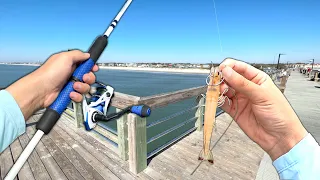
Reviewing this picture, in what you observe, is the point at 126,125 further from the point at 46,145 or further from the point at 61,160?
the point at 46,145

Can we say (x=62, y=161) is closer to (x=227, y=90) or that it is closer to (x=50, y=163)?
(x=50, y=163)

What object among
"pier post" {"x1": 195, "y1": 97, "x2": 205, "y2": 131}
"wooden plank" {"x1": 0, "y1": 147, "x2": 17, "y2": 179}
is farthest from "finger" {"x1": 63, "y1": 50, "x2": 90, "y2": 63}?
"pier post" {"x1": 195, "y1": 97, "x2": 205, "y2": 131}

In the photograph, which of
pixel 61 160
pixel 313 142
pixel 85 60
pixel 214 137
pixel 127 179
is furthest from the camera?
pixel 214 137

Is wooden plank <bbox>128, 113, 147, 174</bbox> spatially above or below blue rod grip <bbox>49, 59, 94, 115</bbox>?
below

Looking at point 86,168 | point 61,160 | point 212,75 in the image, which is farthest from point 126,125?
point 212,75

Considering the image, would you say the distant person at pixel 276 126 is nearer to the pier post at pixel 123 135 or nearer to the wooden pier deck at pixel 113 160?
the wooden pier deck at pixel 113 160

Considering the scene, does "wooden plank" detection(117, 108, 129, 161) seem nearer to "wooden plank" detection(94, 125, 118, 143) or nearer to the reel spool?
"wooden plank" detection(94, 125, 118, 143)

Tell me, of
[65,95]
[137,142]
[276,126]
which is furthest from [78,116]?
[276,126]
